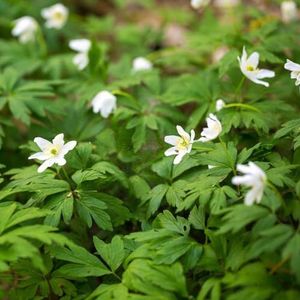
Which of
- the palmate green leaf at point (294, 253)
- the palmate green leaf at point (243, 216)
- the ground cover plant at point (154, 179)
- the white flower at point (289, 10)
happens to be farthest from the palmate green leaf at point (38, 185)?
the white flower at point (289, 10)

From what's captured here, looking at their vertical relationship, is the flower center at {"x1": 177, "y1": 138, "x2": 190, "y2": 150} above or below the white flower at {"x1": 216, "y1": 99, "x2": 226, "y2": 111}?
above

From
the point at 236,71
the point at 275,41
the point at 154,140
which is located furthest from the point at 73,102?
the point at 275,41

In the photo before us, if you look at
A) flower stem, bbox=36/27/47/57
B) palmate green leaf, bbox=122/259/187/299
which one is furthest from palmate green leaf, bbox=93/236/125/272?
flower stem, bbox=36/27/47/57

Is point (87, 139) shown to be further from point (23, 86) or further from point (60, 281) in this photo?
point (60, 281)

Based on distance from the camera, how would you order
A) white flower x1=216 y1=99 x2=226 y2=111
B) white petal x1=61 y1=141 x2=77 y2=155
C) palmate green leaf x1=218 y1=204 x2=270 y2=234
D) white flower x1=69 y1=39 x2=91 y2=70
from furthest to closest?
white flower x1=69 y1=39 x2=91 y2=70, white flower x1=216 y1=99 x2=226 y2=111, white petal x1=61 y1=141 x2=77 y2=155, palmate green leaf x1=218 y1=204 x2=270 y2=234

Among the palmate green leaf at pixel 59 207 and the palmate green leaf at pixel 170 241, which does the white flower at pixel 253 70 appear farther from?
the palmate green leaf at pixel 59 207

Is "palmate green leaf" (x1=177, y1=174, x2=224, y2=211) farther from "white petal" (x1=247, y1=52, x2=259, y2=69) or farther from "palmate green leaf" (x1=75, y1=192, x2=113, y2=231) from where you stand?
"white petal" (x1=247, y1=52, x2=259, y2=69)

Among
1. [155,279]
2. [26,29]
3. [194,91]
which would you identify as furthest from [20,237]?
[26,29]

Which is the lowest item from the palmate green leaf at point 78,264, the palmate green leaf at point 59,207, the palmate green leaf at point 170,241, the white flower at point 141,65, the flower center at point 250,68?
the palmate green leaf at point 78,264
